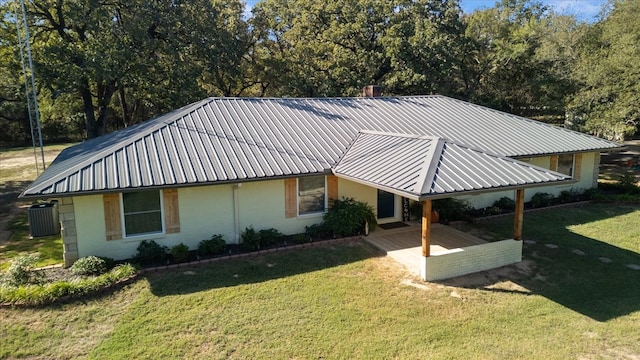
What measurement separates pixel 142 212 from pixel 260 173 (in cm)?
336

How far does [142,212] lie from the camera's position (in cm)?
1116

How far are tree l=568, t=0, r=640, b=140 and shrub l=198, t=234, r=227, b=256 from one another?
67.0 ft

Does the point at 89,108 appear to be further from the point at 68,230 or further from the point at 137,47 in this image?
the point at 68,230

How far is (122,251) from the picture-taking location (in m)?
11.0

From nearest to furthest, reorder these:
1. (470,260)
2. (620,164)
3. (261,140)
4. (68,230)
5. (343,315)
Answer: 1. (343,315)
2. (68,230)
3. (470,260)
4. (261,140)
5. (620,164)

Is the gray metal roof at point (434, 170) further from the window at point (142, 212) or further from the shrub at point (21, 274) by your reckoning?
the shrub at point (21, 274)

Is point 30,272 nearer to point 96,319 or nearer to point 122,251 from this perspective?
point 122,251

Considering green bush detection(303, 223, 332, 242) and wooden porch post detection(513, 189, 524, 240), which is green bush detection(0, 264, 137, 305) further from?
wooden porch post detection(513, 189, 524, 240)

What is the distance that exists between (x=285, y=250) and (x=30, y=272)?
6.31 metres

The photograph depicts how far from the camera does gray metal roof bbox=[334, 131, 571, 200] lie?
31.1 feet

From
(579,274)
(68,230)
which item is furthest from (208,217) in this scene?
(579,274)

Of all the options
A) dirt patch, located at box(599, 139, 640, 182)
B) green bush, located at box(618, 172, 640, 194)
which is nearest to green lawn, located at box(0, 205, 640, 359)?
green bush, located at box(618, 172, 640, 194)

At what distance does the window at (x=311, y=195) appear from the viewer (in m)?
13.0

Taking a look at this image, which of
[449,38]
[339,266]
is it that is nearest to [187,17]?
[449,38]
